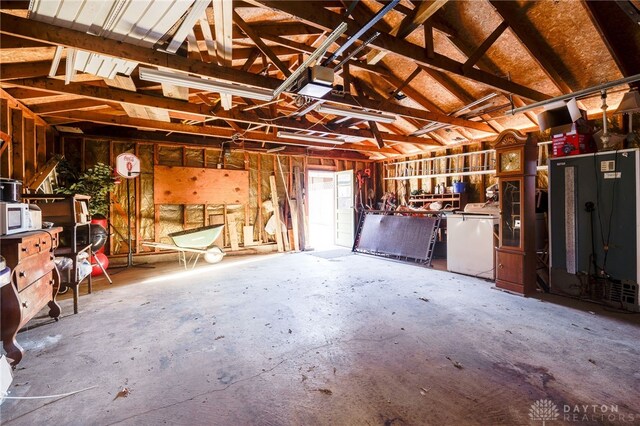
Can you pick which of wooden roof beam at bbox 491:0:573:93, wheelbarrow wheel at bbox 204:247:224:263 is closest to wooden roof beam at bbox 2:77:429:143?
wheelbarrow wheel at bbox 204:247:224:263

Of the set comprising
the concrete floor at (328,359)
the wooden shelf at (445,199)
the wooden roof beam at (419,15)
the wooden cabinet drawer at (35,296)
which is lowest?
the concrete floor at (328,359)

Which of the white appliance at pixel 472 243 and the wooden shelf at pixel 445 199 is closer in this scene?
the white appliance at pixel 472 243

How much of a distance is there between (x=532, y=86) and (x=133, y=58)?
5.77m

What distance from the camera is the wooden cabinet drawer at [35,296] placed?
2295mm

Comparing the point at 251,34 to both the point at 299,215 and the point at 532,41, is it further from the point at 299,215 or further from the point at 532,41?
the point at 299,215

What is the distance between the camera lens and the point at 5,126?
384 centimetres

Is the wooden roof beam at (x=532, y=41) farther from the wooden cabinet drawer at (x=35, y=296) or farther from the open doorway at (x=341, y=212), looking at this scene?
the wooden cabinet drawer at (x=35, y=296)

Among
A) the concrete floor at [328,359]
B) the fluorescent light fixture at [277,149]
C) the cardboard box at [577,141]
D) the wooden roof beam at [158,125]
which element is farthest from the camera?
the fluorescent light fixture at [277,149]

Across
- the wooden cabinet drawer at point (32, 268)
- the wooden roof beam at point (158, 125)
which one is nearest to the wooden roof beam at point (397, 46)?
the wooden cabinet drawer at point (32, 268)

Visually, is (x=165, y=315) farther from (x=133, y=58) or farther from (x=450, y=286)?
(x=450, y=286)

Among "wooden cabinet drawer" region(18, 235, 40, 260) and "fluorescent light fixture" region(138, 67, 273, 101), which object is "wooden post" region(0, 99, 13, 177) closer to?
"wooden cabinet drawer" region(18, 235, 40, 260)

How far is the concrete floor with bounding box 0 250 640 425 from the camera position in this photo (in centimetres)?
175

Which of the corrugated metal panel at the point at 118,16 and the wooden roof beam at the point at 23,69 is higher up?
the wooden roof beam at the point at 23,69

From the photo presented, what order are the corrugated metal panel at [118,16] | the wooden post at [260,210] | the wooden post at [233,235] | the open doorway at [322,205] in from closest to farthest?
the corrugated metal panel at [118,16] < the wooden post at [233,235] < the wooden post at [260,210] < the open doorway at [322,205]
